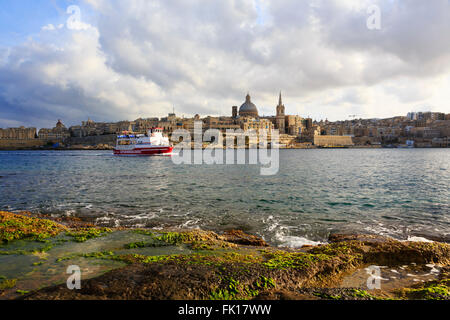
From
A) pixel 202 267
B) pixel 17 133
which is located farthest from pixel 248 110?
pixel 202 267

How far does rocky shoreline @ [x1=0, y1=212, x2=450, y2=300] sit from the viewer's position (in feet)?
12.6

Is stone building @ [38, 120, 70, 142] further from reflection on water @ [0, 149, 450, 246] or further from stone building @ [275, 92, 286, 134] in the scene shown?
reflection on water @ [0, 149, 450, 246]

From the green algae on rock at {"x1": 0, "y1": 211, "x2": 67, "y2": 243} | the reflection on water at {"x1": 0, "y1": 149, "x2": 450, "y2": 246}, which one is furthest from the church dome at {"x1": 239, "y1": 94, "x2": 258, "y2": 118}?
the green algae on rock at {"x1": 0, "y1": 211, "x2": 67, "y2": 243}

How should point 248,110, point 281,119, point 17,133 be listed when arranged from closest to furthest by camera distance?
point 17,133
point 248,110
point 281,119

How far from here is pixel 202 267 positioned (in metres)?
4.61

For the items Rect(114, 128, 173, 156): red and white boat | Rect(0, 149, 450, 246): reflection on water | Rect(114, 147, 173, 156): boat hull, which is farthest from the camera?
Rect(114, 128, 173, 156): red and white boat

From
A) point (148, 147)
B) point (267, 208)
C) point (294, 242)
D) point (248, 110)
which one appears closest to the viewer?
point (294, 242)

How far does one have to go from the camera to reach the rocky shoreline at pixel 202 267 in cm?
385

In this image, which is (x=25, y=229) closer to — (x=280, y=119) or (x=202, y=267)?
(x=202, y=267)

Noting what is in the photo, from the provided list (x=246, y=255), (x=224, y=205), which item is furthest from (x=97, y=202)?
(x=246, y=255)

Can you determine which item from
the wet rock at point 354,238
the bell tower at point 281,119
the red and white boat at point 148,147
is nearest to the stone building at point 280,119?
the bell tower at point 281,119

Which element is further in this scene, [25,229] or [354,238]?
[354,238]

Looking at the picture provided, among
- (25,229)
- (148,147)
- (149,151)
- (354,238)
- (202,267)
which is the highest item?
(148,147)

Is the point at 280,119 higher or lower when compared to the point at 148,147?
higher
